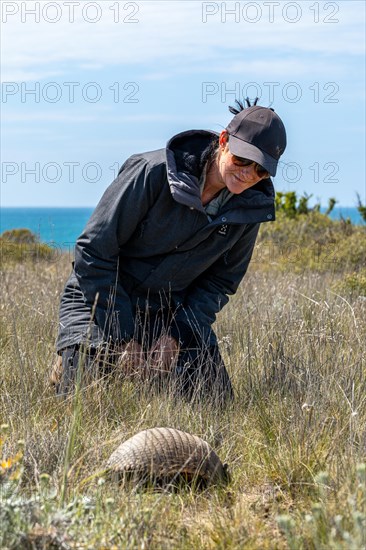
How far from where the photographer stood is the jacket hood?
479cm

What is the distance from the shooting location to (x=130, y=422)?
447 cm

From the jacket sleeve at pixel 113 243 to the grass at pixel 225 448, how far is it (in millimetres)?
410

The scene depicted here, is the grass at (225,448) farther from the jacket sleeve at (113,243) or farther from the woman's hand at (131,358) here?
the jacket sleeve at (113,243)

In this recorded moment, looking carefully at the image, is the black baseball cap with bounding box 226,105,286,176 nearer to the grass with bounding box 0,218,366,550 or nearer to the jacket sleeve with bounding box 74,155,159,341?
the jacket sleeve with bounding box 74,155,159,341

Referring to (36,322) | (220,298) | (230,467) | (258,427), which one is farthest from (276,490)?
(36,322)

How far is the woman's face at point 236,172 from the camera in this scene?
15.4 feet

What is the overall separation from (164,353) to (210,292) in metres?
0.57

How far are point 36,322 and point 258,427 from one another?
7.29 feet

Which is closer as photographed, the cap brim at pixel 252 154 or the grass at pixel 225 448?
the grass at pixel 225 448

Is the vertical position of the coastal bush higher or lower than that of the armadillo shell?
lower

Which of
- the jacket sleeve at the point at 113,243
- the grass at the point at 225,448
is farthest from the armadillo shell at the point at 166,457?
the jacket sleeve at the point at 113,243

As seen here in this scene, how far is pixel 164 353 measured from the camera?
500cm

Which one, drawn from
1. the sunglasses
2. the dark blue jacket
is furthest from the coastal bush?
the sunglasses

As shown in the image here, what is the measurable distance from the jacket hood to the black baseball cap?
28cm
